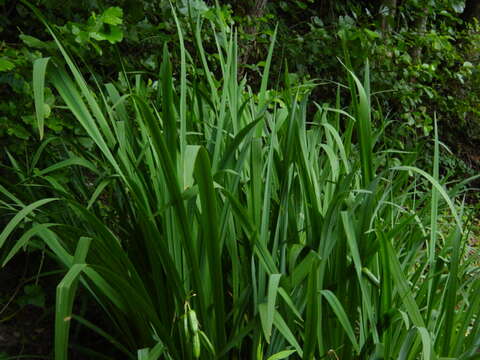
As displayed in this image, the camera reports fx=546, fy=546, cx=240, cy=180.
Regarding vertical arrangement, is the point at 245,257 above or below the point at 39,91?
below

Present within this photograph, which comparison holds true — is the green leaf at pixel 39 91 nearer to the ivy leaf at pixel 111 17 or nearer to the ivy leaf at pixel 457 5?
the ivy leaf at pixel 111 17

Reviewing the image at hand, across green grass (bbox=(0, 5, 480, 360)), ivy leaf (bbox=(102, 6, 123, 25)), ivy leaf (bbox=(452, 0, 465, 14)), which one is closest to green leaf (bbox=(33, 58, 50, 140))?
green grass (bbox=(0, 5, 480, 360))

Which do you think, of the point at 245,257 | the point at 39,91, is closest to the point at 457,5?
the point at 245,257

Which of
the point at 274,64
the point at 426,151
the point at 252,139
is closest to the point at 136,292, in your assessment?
the point at 252,139

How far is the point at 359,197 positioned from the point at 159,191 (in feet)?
1.41

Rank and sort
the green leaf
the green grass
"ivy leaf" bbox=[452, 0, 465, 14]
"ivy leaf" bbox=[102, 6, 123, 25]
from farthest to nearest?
"ivy leaf" bbox=[452, 0, 465, 14] < "ivy leaf" bbox=[102, 6, 123, 25] < the green grass < the green leaf

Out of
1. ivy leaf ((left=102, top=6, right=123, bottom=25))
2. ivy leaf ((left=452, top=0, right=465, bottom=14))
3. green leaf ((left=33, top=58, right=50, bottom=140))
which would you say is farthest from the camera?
ivy leaf ((left=452, top=0, right=465, bottom=14))

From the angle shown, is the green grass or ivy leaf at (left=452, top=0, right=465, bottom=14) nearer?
the green grass

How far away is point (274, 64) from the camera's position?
3.19m

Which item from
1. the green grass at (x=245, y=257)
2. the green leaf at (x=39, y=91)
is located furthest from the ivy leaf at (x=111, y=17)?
the green leaf at (x=39, y=91)

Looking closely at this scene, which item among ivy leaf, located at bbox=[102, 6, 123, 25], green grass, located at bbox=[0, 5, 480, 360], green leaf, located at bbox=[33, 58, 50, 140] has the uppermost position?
ivy leaf, located at bbox=[102, 6, 123, 25]

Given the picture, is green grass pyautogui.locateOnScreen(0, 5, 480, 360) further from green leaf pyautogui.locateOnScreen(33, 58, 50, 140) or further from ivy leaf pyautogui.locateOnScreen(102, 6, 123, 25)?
ivy leaf pyautogui.locateOnScreen(102, 6, 123, 25)

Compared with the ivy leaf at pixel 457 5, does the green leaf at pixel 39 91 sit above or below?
below

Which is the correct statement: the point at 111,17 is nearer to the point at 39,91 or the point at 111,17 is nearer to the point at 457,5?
the point at 39,91
